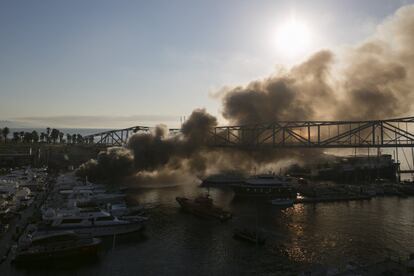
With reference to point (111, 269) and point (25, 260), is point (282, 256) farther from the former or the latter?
point (25, 260)

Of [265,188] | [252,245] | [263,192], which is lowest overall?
[252,245]

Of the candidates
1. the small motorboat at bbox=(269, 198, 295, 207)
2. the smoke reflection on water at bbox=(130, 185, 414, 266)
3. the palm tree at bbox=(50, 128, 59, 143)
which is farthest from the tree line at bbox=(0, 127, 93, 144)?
the small motorboat at bbox=(269, 198, 295, 207)

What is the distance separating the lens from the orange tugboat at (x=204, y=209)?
52297 millimetres

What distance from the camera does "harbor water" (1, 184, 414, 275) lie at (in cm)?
3350

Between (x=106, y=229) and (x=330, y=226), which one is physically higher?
(x=106, y=229)

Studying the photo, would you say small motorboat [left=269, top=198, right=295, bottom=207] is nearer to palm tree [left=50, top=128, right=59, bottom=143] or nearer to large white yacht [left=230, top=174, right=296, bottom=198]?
large white yacht [left=230, top=174, right=296, bottom=198]

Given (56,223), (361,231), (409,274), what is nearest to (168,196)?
(56,223)

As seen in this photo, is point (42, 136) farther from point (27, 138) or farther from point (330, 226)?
point (330, 226)

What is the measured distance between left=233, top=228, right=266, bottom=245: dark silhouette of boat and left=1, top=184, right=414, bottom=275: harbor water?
0.75 meters

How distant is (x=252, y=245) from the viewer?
40.2 metres

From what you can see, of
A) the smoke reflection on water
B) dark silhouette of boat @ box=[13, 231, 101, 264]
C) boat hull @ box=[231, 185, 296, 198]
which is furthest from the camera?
boat hull @ box=[231, 185, 296, 198]

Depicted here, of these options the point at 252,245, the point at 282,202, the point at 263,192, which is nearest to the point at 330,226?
the point at 252,245

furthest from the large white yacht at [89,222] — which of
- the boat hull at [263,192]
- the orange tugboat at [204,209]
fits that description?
the boat hull at [263,192]

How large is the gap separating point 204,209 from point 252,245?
15071mm
